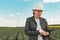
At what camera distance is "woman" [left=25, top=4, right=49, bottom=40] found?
9.00 feet

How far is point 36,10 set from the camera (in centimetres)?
278

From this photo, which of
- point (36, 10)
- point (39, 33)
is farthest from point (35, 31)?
point (36, 10)

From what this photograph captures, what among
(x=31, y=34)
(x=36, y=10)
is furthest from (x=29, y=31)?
(x=36, y=10)

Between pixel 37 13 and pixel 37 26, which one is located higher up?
pixel 37 13

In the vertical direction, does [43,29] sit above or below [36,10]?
below

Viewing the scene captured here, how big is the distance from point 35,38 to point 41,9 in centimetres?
34

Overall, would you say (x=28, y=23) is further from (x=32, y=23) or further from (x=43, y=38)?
(x=43, y=38)

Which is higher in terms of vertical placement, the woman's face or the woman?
the woman's face

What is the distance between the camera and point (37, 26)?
2.79 metres

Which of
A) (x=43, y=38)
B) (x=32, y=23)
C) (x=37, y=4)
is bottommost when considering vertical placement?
(x=43, y=38)

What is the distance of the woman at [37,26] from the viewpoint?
9.00 feet

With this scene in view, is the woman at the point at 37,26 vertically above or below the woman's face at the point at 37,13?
below

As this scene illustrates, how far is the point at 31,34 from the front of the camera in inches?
109

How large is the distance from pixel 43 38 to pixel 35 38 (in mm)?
94
